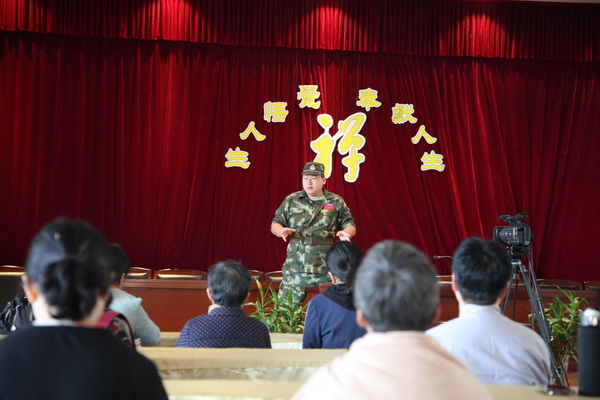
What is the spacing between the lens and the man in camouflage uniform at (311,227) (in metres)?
4.95

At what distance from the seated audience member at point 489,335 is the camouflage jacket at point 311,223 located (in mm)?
3070

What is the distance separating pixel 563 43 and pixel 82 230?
266 inches

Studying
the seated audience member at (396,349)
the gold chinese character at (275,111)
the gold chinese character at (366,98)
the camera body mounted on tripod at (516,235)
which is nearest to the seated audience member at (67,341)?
the seated audience member at (396,349)

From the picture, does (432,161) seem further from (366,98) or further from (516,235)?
(516,235)

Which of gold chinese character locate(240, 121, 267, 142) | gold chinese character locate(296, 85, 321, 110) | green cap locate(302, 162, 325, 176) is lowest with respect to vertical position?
green cap locate(302, 162, 325, 176)

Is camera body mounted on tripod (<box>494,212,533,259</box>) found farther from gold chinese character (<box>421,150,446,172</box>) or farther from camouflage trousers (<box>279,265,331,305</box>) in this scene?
gold chinese character (<box>421,150,446,172</box>)

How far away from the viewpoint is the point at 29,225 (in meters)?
6.69

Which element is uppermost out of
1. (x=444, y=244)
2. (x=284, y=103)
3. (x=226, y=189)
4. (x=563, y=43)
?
(x=563, y=43)

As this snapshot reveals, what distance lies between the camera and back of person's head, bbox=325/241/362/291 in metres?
2.73

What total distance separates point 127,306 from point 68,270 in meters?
1.32

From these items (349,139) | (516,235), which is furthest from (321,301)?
(349,139)

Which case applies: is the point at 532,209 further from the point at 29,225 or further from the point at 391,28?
the point at 29,225

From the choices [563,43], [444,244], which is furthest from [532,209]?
[563,43]

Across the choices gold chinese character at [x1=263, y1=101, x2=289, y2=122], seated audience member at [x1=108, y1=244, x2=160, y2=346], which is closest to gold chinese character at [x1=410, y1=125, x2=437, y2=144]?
gold chinese character at [x1=263, y1=101, x2=289, y2=122]
